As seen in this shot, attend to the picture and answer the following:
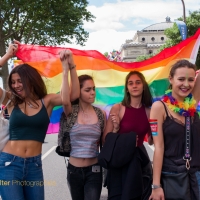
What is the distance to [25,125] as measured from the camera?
3020 mm

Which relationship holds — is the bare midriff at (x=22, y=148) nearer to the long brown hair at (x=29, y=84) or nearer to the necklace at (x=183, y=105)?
the long brown hair at (x=29, y=84)

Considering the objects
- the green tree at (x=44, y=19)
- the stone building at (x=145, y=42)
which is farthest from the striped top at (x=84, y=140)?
the stone building at (x=145, y=42)

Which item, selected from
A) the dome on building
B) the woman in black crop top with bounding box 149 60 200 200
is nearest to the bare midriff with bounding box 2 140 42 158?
the woman in black crop top with bounding box 149 60 200 200

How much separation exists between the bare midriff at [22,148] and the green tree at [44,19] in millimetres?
18251

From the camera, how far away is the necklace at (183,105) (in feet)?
9.30

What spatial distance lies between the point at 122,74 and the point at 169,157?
1.74 m

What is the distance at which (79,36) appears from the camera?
23.5 meters

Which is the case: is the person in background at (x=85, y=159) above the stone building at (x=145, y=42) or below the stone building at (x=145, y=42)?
below

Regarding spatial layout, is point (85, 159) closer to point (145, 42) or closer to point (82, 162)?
point (82, 162)

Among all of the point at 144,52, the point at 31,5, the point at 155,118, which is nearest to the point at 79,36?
the point at 31,5

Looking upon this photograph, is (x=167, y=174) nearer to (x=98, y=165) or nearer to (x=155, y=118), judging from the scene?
(x=155, y=118)

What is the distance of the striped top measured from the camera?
3.34 metres

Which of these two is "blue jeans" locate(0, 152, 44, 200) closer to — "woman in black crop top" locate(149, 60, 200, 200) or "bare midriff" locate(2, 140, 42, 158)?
"bare midriff" locate(2, 140, 42, 158)

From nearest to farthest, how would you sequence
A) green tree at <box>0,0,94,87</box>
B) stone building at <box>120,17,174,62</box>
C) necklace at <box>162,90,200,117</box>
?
necklace at <box>162,90,200,117</box> < green tree at <box>0,0,94,87</box> < stone building at <box>120,17,174,62</box>
